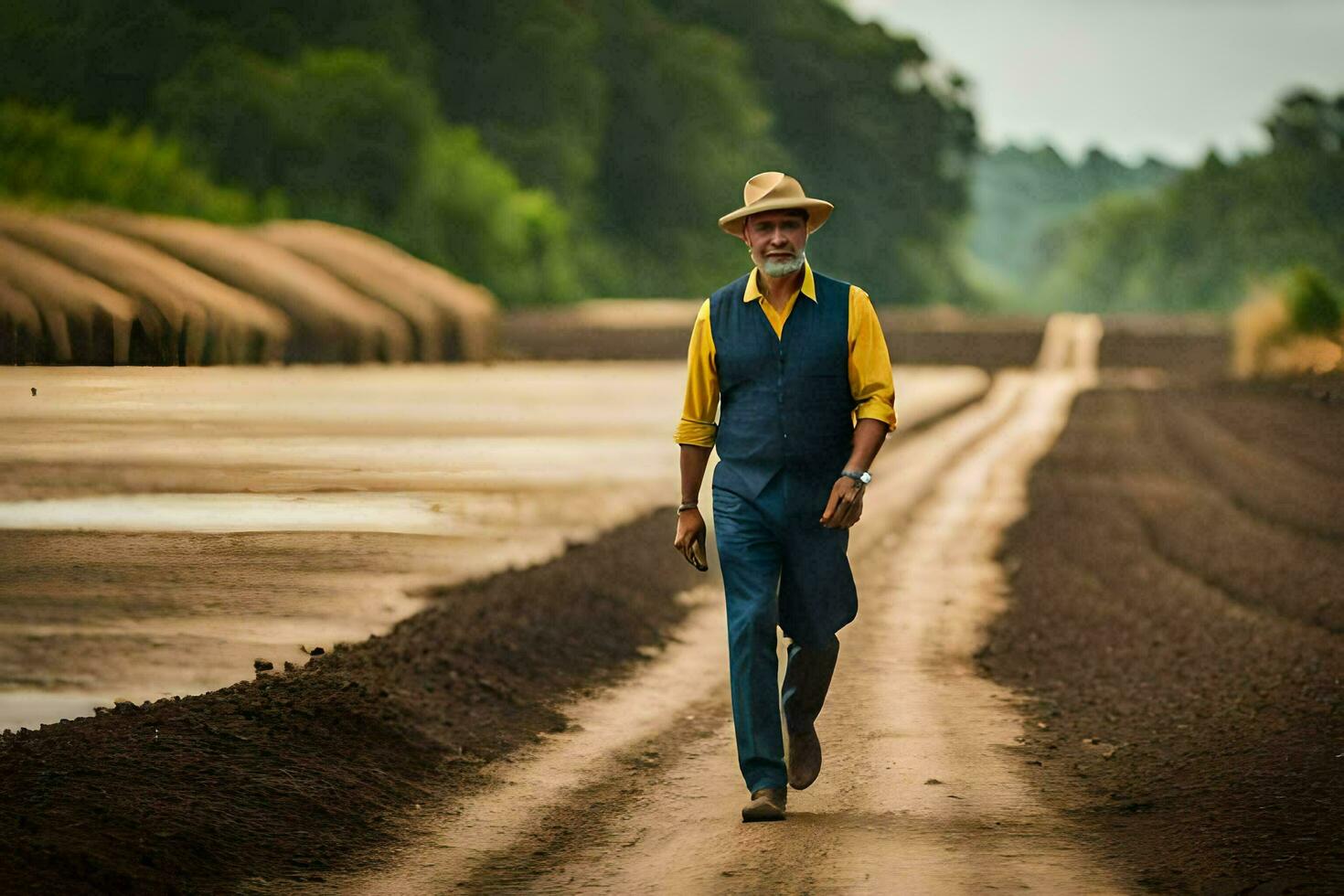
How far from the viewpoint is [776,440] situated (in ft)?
20.0

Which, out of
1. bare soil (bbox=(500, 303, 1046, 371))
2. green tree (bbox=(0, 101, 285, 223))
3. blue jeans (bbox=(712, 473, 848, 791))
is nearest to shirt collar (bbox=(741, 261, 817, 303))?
blue jeans (bbox=(712, 473, 848, 791))

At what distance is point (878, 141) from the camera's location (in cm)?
8806

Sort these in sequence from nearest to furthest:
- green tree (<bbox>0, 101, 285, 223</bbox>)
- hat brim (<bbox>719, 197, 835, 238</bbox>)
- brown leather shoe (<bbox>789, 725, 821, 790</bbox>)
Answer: hat brim (<bbox>719, 197, 835, 238</bbox>), brown leather shoe (<bbox>789, 725, 821, 790</bbox>), green tree (<bbox>0, 101, 285, 223</bbox>)

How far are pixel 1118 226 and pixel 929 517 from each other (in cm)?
8076

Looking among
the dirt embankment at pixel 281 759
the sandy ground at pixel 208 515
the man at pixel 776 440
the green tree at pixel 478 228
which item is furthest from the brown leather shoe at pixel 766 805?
the green tree at pixel 478 228

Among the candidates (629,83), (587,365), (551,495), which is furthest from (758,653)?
(629,83)

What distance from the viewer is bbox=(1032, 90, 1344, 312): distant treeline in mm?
22953

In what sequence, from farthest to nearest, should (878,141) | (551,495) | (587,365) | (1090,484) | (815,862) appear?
(878,141) < (1090,484) < (587,365) < (551,495) < (815,862)

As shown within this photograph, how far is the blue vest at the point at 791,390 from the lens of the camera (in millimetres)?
6078

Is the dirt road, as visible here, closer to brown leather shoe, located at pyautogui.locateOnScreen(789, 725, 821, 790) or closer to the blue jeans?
brown leather shoe, located at pyautogui.locateOnScreen(789, 725, 821, 790)

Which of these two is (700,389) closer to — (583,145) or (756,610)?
(756,610)

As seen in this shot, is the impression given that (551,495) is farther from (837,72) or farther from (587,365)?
(837,72)

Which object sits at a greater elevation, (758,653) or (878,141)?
(878,141)

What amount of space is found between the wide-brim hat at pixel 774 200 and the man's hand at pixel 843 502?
834 mm
